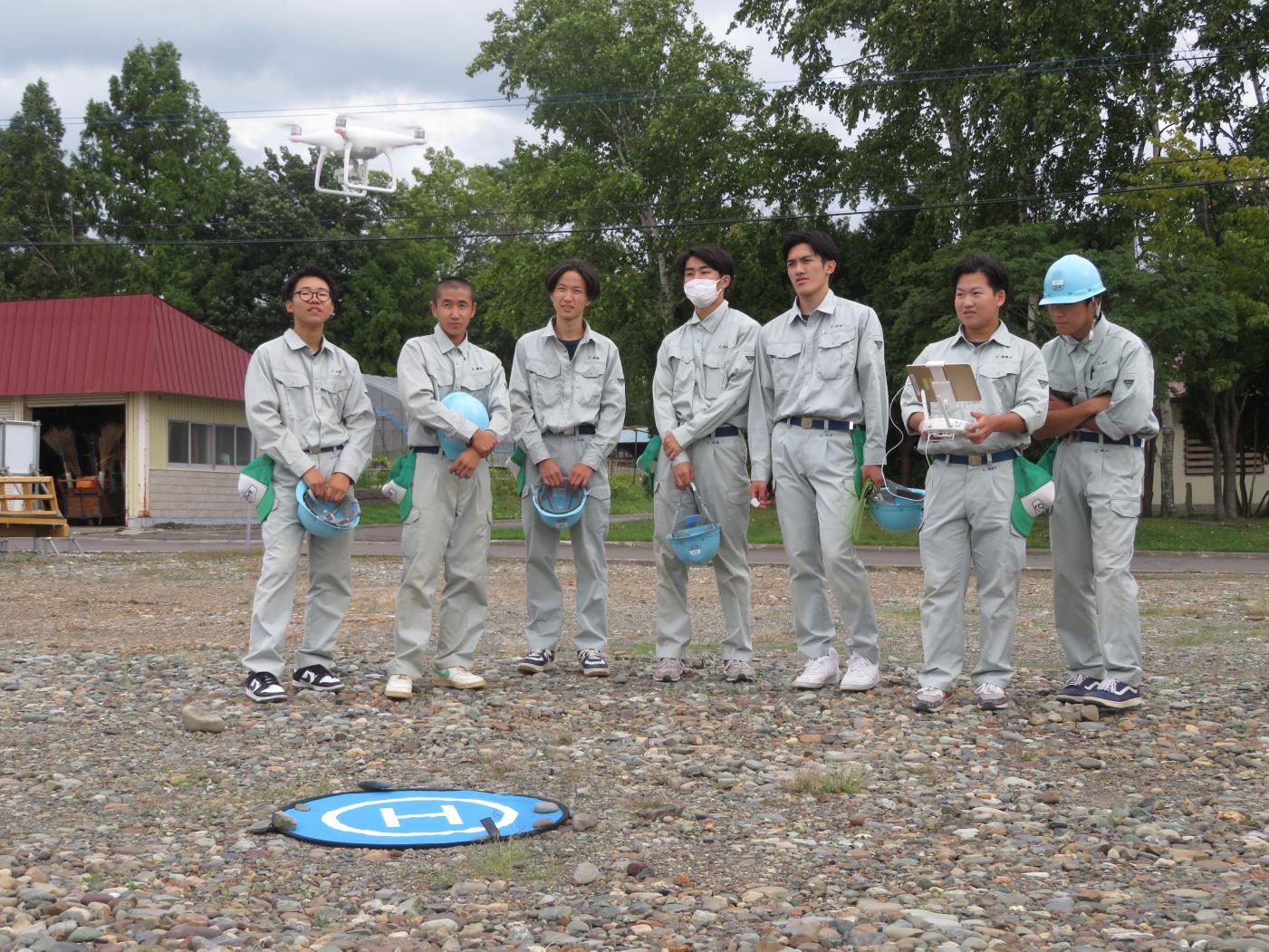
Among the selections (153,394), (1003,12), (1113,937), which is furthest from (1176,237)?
(1113,937)

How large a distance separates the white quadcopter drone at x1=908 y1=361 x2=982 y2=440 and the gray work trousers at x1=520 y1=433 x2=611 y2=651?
1870 millimetres

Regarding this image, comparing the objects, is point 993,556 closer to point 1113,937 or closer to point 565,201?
point 1113,937

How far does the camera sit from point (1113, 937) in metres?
3.62

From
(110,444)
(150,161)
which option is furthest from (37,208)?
(110,444)

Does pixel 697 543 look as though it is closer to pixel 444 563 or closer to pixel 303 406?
pixel 444 563

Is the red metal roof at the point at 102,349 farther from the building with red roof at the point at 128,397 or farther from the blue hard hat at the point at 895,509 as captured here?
the blue hard hat at the point at 895,509

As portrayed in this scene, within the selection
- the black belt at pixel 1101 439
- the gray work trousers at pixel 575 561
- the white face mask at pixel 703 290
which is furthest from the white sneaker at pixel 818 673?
the white face mask at pixel 703 290

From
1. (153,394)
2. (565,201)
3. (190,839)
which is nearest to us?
(190,839)

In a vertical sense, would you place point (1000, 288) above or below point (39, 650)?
above

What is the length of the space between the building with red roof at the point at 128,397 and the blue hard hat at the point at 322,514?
2256 cm

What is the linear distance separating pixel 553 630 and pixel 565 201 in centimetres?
3238

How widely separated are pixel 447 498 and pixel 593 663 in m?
1.28

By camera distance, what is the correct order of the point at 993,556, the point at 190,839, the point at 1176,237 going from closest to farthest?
the point at 190,839 < the point at 993,556 < the point at 1176,237

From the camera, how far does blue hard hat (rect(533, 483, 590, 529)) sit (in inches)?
292
